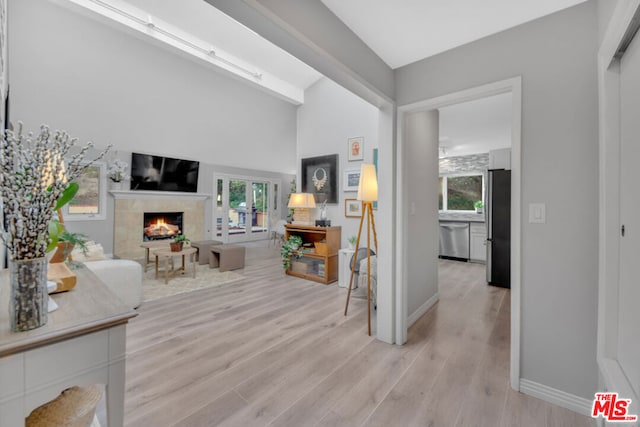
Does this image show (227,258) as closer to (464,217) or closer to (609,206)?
(609,206)

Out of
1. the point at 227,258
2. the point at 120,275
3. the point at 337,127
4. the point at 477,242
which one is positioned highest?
the point at 337,127

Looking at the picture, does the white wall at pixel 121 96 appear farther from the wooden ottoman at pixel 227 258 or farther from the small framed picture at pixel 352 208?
the small framed picture at pixel 352 208

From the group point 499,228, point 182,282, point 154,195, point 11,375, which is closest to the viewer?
point 11,375

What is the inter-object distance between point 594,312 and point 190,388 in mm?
2440

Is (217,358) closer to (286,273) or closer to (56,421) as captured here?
(56,421)

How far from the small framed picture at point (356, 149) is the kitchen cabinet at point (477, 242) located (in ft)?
9.59

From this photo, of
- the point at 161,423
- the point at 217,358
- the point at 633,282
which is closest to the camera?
the point at 633,282

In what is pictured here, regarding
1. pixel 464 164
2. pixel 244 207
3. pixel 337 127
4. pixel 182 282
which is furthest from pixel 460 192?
pixel 182 282

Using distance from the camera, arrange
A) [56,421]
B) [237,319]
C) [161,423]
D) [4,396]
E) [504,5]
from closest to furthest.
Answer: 1. [4,396]
2. [56,421]
3. [161,423]
4. [504,5]
5. [237,319]

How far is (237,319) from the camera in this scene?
281 centimetres

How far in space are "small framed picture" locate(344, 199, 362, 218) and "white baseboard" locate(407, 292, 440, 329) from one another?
5.49ft

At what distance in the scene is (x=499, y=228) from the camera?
3.97 m

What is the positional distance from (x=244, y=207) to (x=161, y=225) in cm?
219

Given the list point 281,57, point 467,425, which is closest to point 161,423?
point 467,425
